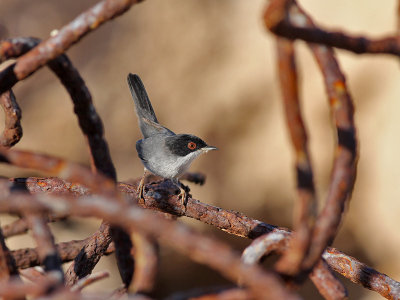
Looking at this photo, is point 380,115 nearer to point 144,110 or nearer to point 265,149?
point 265,149

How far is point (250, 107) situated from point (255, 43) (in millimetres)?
785

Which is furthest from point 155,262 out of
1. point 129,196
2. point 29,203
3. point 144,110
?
point 144,110

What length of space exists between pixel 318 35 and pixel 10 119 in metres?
1.38

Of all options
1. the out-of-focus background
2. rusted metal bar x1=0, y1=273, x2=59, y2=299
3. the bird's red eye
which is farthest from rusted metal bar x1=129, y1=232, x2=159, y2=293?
the out-of-focus background

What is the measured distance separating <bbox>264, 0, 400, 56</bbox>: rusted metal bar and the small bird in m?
2.45

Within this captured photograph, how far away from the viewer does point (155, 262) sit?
3.84 feet

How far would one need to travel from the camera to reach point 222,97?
5.79m

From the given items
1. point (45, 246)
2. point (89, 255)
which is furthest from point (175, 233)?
point (89, 255)

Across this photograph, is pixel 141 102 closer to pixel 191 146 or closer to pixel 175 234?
pixel 191 146

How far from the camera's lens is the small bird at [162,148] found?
3.42 meters

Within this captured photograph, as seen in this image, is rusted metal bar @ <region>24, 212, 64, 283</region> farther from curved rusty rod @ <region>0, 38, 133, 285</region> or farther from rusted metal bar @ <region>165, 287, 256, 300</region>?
curved rusty rod @ <region>0, 38, 133, 285</region>

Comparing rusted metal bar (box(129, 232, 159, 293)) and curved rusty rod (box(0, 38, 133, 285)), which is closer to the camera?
rusted metal bar (box(129, 232, 159, 293))

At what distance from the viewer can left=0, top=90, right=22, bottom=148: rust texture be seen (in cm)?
187

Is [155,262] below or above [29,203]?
below
